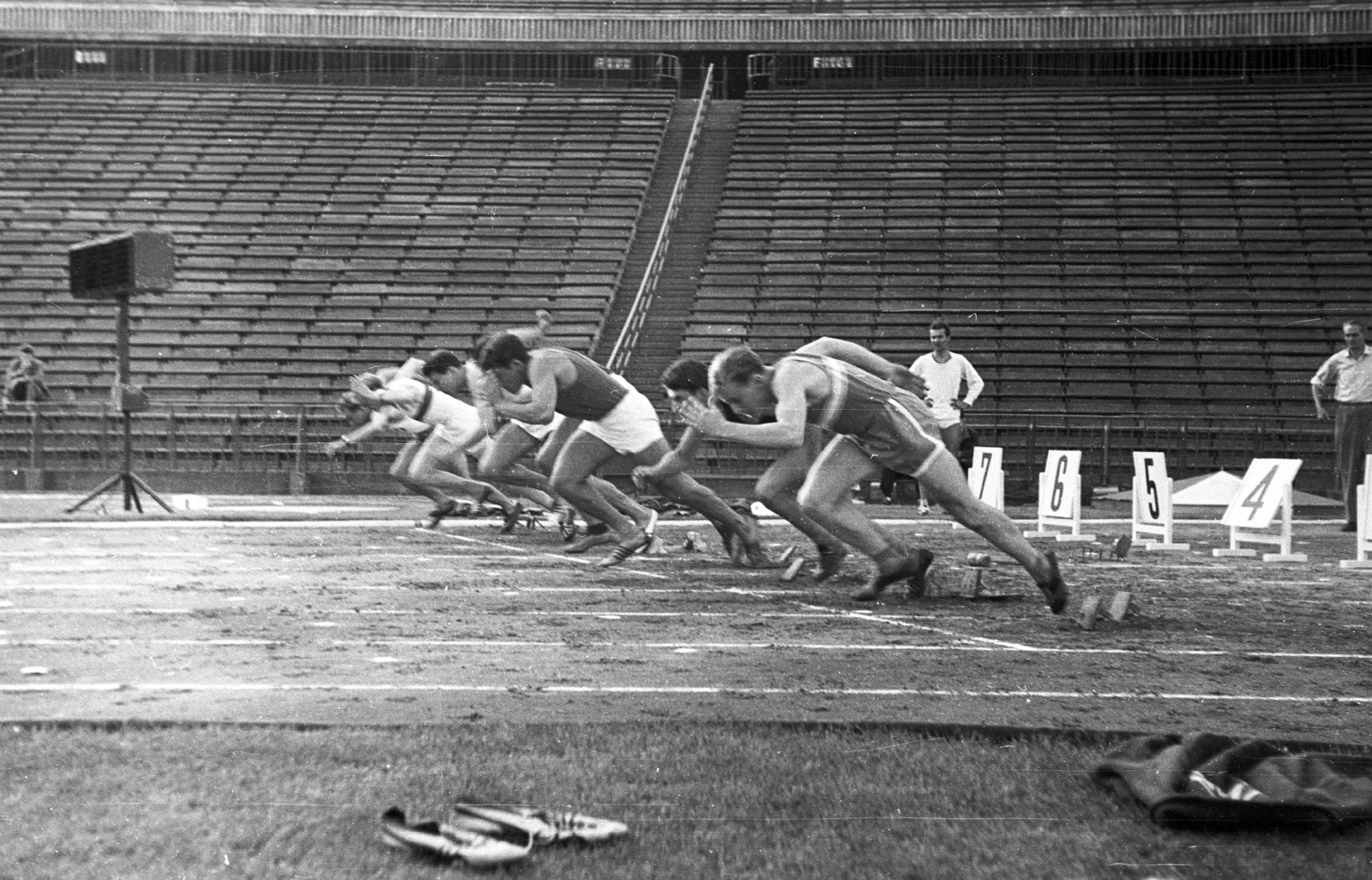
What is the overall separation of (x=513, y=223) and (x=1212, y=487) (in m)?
14.2

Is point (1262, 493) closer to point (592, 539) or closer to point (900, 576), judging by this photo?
point (900, 576)

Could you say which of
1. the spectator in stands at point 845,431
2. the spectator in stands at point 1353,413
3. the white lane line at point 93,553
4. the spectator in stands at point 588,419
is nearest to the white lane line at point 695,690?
the spectator in stands at point 845,431

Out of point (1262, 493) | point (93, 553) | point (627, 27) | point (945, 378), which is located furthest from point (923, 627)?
point (627, 27)

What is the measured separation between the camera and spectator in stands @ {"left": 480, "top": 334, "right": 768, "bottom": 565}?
10.4 meters

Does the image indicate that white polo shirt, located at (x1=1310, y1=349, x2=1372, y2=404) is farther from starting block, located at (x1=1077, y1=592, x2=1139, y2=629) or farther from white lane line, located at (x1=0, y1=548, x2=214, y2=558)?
Result: white lane line, located at (x1=0, y1=548, x2=214, y2=558)

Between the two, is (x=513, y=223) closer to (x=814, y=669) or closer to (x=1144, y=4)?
(x=1144, y=4)

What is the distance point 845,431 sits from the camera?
27.3 feet

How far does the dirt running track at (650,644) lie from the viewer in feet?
16.9

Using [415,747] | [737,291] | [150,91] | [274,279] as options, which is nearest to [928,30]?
[737,291]

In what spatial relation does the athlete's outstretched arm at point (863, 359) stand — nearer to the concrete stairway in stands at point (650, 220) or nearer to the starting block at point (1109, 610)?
the starting block at point (1109, 610)

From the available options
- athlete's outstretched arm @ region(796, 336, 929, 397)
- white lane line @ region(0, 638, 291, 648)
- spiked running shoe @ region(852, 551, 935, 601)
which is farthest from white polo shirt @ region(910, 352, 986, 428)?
white lane line @ region(0, 638, 291, 648)

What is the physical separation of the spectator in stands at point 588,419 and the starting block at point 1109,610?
3.30 meters

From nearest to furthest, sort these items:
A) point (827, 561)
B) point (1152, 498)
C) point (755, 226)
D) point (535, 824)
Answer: point (535, 824), point (827, 561), point (1152, 498), point (755, 226)

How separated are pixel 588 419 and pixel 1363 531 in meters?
5.81
